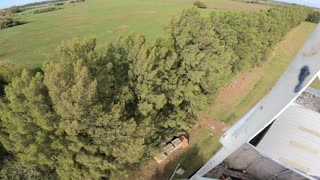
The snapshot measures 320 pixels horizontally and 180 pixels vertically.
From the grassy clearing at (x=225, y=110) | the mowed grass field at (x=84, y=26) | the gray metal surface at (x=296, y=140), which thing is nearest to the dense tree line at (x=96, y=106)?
the grassy clearing at (x=225, y=110)

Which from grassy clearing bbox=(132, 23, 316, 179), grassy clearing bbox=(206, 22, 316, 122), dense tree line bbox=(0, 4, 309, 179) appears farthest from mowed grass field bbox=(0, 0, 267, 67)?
grassy clearing bbox=(206, 22, 316, 122)

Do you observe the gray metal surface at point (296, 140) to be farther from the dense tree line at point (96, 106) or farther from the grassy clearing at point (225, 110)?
the grassy clearing at point (225, 110)

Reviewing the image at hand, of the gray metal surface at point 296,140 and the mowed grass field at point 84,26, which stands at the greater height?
the mowed grass field at point 84,26

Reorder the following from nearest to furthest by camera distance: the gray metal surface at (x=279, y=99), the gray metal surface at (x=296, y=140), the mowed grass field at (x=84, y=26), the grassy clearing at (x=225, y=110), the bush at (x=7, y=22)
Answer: the gray metal surface at (x=279, y=99) < the gray metal surface at (x=296, y=140) < the grassy clearing at (x=225, y=110) < the mowed grass field at (x=84, y=26) < the bush at (x=7, y=22)

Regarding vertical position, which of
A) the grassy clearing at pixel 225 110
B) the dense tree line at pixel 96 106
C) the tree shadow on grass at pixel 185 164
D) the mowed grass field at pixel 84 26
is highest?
the mowed grass field at pixel 84 26

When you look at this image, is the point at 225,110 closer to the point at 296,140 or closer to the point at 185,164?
the point at 185,164

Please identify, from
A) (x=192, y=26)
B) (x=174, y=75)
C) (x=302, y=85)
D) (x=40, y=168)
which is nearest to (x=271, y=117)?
(x=302, y=85)

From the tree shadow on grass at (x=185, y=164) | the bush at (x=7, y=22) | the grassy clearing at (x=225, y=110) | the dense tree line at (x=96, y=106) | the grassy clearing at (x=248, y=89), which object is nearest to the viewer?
the dense tree line at (x=96, y=106)

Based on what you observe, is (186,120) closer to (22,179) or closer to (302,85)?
(22,179)
